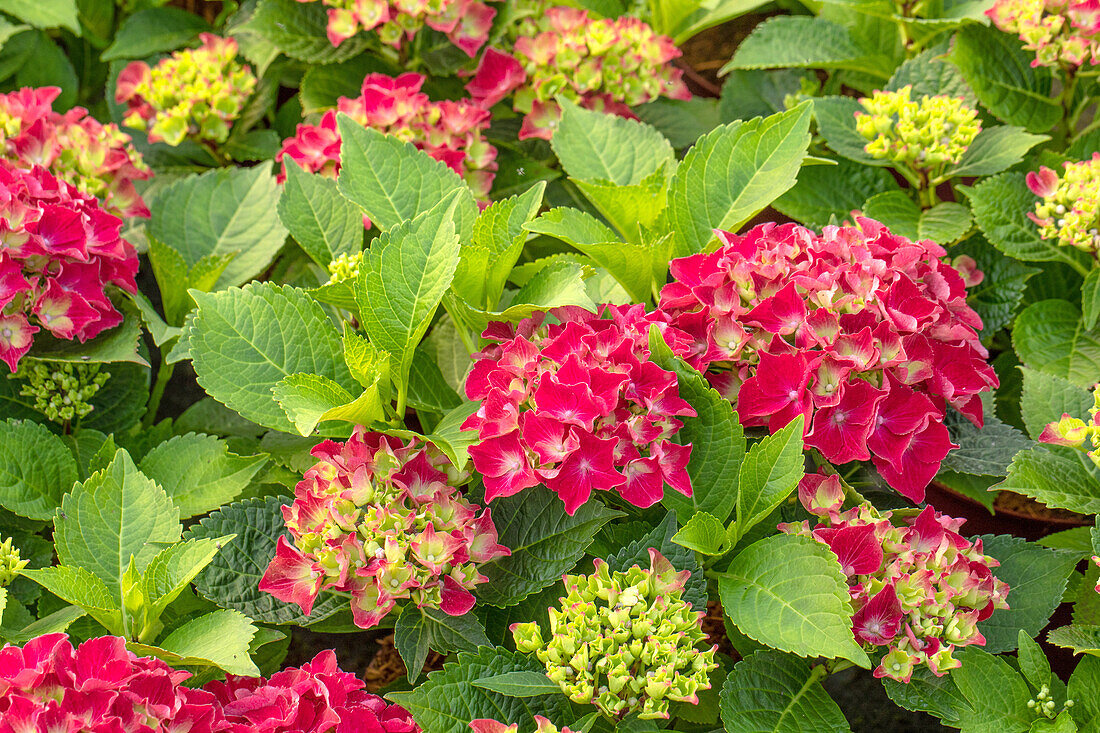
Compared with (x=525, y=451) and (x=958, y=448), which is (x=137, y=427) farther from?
(x=958, y=448)

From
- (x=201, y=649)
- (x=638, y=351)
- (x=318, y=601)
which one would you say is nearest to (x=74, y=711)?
(x=201, y=649)

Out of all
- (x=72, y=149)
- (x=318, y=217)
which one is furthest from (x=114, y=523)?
(x=72, y=149)

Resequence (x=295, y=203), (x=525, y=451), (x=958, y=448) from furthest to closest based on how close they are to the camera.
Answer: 1. (x=295, y=203)
2. (x=958, y=448)
3. (x=525, y=451)

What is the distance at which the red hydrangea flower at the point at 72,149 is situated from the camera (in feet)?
4.00

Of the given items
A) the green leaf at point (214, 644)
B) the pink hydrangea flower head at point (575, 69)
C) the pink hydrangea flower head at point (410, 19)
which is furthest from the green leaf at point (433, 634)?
the pink hydrangea flower head at point (410, 19)

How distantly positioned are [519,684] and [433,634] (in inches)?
5.5

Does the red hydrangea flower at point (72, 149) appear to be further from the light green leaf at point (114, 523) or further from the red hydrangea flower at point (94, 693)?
the red hydrangea flower at point (94, 693)

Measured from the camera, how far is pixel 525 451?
0.86m

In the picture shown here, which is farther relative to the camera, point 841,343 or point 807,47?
point 807,47

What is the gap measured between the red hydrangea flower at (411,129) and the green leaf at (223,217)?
0.22 ft

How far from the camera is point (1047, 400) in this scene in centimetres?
108

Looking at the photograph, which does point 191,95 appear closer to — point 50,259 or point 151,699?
point 50,259

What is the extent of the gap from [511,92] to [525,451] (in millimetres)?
776

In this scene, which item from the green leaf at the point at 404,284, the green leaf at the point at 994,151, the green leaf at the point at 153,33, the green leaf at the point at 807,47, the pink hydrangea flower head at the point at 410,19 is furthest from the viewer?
the green leaf at the point at 153,33
